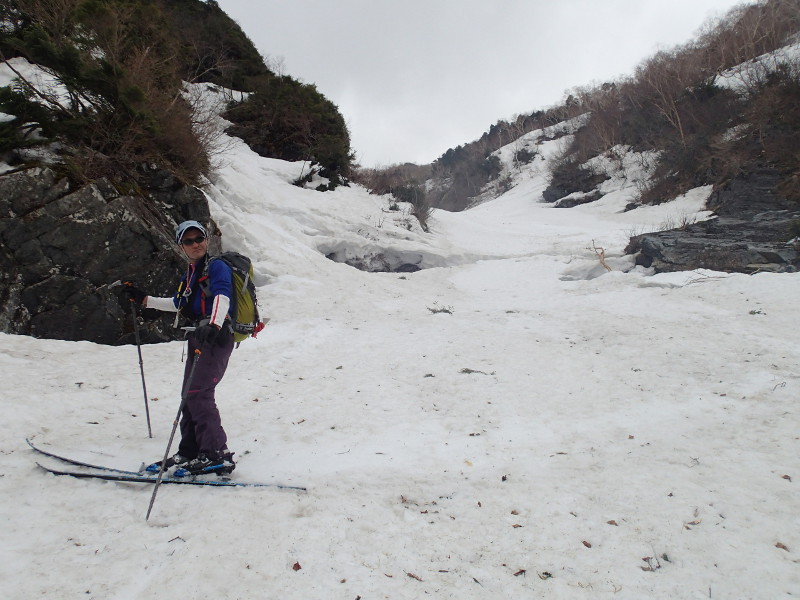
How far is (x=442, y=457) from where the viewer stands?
176 inches

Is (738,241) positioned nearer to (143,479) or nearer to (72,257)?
(143,479)

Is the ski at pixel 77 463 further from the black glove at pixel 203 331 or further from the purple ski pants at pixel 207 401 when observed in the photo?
the black glove at pixel 203 331

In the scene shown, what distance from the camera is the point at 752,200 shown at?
18.7 metres

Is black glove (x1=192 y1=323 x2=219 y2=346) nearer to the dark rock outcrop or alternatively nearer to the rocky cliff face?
the rocky cliff face

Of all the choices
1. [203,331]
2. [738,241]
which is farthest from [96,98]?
[738,241]

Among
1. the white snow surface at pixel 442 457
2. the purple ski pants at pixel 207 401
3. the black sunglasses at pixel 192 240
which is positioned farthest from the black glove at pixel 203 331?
the white snow surface at pixel 442 457

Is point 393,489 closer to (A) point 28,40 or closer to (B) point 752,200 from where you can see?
(A) point 28,40

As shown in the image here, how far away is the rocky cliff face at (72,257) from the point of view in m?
6.36

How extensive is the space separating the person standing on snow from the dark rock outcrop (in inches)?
521

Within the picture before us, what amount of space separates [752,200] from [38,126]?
2475 centimetres

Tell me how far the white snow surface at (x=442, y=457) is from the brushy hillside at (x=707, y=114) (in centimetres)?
1469

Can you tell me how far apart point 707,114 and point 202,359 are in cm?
3565

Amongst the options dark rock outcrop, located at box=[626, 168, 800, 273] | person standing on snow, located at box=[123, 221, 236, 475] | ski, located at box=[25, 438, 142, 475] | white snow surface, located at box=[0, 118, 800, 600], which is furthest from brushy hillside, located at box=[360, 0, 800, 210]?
ski, located at box=[25, 438, 142, 475]

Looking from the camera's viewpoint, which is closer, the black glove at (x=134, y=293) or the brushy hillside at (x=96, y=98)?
the black glove at (x=134, y=293)
